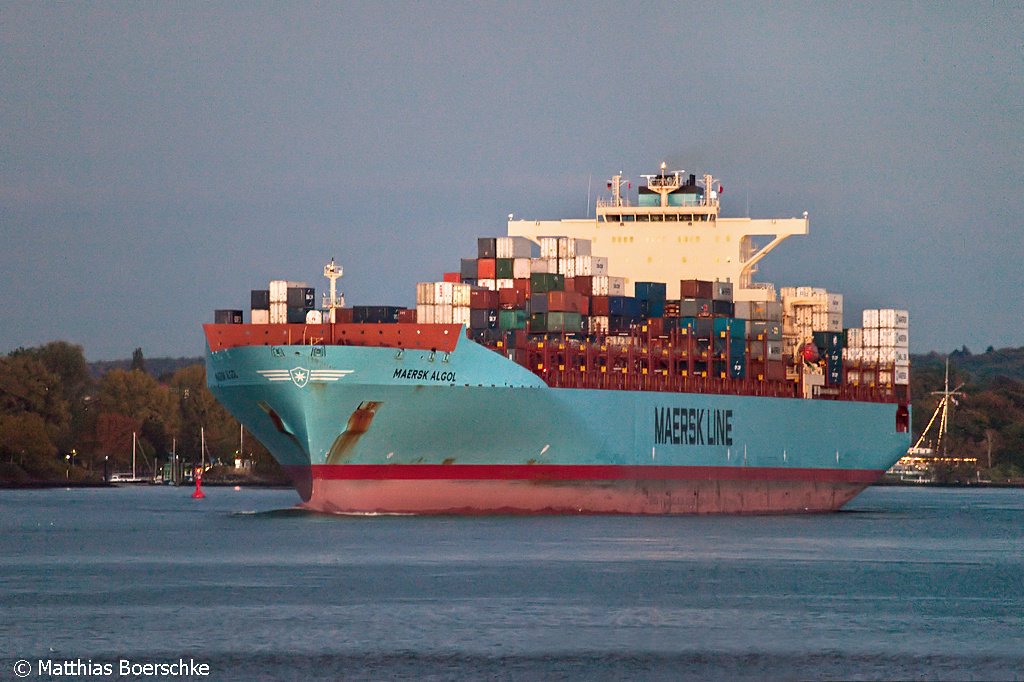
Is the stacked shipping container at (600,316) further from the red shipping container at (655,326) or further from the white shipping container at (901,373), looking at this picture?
the white shipping container at (901,373)

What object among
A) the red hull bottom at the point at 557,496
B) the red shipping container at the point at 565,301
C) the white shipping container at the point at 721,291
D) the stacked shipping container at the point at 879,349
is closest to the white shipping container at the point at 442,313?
the red shipping container at the point at 565,301

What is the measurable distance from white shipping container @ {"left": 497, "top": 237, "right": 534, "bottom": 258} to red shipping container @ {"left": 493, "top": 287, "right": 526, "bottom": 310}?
152 cm

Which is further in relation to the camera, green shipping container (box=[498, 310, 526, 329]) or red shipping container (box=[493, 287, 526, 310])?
red shipping container (box=[493, 287, 526, 310])

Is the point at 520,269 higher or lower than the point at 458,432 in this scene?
higher

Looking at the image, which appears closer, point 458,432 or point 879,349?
point 458,432

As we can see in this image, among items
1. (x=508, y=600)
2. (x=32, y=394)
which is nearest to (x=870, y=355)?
(x=508, y=600)

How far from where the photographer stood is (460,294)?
5325 cm

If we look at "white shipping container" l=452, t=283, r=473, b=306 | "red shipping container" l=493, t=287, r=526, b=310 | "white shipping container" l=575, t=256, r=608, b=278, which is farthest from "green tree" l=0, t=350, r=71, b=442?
"white shipping container" l=452, t=283, r=473, b=306

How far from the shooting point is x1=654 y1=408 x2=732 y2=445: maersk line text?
57156 mm

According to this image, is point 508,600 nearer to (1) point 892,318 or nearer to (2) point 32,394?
(1) point 892,318

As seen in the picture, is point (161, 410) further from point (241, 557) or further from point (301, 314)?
point (241, 557)

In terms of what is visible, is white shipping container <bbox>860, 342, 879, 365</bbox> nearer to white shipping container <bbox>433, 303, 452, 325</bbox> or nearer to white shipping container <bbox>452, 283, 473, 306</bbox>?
white shipping container <bbox>452, 283, 473, 306</bbox>

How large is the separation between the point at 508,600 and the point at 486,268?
24.9 metres

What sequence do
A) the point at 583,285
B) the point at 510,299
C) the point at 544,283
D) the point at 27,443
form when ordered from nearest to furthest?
the point at 510,299 < the point at 544,283 < the point at 583,285 < the point at 27,443
